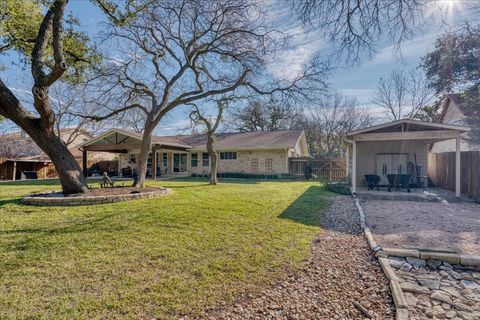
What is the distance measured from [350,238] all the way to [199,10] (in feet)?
34.2

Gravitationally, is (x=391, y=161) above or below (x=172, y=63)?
below

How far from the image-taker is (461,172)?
11.6 meters

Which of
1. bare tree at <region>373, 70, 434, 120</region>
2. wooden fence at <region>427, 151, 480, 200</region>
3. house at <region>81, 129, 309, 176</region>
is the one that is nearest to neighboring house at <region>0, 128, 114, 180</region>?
house at <region>81, 129, 309, 176</region>

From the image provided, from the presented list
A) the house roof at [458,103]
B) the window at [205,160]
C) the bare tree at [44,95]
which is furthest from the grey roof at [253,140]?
the bare tree at [44,95]

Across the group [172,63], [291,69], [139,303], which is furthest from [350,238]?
[172,63]

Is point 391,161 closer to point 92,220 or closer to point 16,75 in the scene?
point 92,220

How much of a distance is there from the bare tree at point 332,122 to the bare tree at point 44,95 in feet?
98.9

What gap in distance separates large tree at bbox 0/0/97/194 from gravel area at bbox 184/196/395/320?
7.89m

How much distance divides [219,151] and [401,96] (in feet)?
70.3

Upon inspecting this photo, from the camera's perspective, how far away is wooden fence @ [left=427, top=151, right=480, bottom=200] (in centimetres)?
1028

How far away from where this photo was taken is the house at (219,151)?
19.9 m

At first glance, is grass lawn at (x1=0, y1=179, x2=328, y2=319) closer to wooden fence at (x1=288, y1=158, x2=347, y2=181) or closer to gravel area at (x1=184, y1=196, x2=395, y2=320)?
gravel area at (x1=184, y1=196, x2=395, y2=320)

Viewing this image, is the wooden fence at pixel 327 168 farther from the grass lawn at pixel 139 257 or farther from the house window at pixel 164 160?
the grass lawn at pixel 139 257

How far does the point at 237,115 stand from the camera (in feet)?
112
